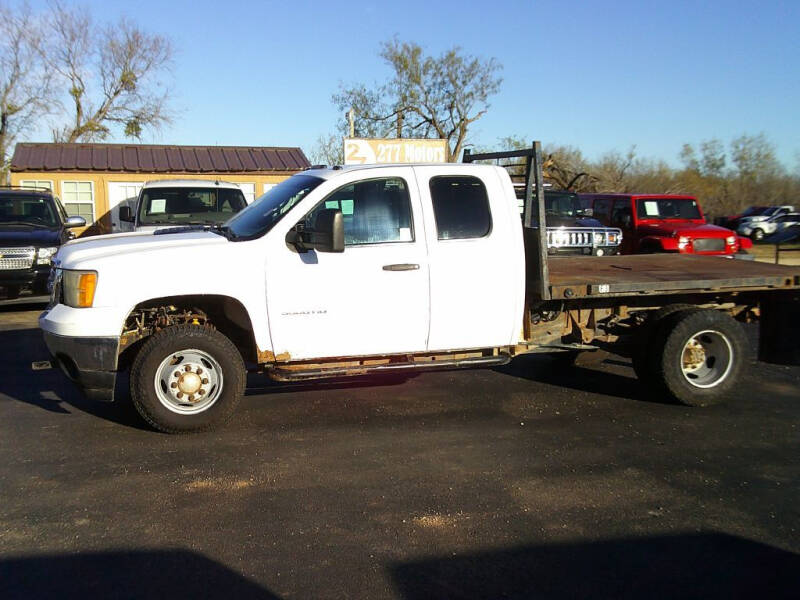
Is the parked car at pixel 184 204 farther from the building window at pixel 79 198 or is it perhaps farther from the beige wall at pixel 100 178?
the building window at pixel 79 198

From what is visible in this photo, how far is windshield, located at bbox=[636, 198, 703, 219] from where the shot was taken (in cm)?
1747

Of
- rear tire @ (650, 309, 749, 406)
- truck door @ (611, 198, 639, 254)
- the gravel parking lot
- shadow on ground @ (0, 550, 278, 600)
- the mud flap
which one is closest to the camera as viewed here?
shadow on ground @ (0, 550, 278, 600)

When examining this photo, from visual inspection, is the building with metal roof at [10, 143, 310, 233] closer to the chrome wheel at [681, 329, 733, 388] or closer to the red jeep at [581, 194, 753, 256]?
the red jeep at [581, 194, 753, 256]

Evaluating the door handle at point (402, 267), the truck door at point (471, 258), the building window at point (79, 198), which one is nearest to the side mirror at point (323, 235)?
the door handle at point (402, 267)

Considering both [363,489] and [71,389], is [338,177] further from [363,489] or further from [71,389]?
[71,389]

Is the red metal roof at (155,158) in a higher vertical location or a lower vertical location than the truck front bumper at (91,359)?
higher

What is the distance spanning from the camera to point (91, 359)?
5363 mm

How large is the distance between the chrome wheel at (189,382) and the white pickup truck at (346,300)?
0.4 inches

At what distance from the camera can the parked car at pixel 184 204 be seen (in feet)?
37.6

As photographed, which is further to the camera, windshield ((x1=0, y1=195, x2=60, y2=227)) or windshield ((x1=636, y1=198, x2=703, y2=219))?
windshield ((x1=636, y1=198, x2=703, y2=219))

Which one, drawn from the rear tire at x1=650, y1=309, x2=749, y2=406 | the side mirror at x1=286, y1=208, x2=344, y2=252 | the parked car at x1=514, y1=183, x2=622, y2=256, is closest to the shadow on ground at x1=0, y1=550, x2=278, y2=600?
the side mirror at x1=286, y1=208, x2=344, y2=252

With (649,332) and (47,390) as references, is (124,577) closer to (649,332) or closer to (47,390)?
(47,390)

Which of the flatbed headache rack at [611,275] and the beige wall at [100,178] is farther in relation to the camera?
the beige wall at [100,178]

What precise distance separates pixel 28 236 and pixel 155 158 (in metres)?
11.2
